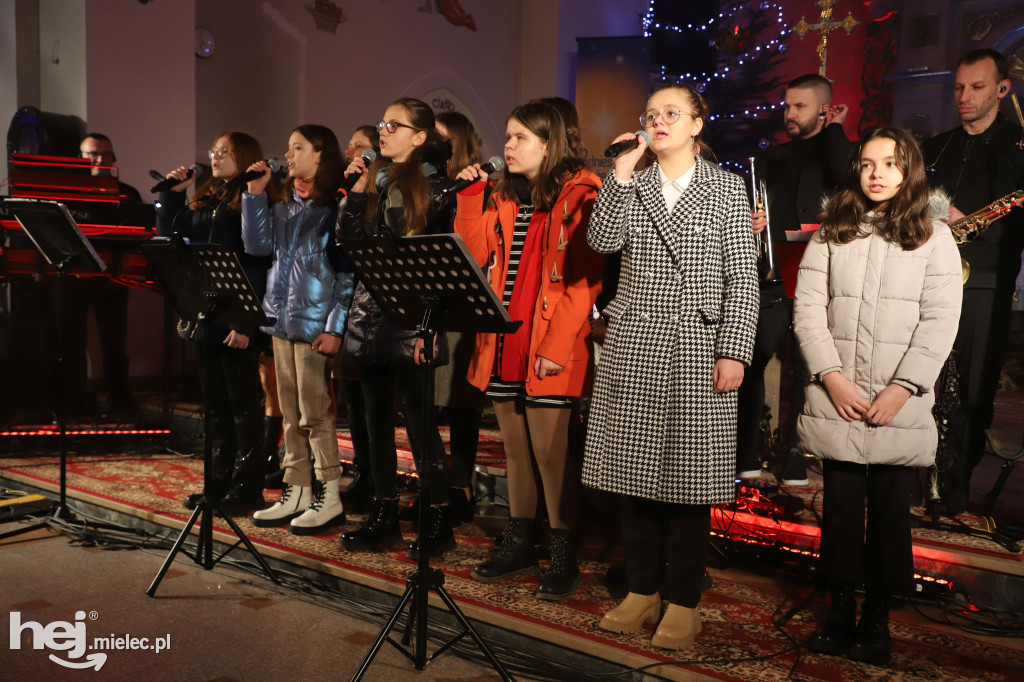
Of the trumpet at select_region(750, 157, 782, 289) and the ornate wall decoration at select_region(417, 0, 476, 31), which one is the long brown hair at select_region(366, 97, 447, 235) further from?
the ornate wall decoration at select_region(417, 0, 476, 31)

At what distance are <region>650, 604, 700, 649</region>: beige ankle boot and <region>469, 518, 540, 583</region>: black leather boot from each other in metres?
0.72

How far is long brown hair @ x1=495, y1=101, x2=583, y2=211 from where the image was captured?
3145 millimetres

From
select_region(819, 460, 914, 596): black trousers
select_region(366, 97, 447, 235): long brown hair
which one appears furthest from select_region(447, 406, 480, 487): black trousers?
select_region(819, 460, 914, 596): black trousers

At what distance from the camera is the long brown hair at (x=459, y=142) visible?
3.85 meters

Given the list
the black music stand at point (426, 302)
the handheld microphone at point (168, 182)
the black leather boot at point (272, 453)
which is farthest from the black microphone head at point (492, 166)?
the black leather boot at point (272, 453)

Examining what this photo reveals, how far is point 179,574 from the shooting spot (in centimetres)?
364

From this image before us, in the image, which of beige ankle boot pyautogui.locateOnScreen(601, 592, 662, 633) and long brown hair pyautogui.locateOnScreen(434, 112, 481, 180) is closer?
beige ankle boot pyautogui.locateOnScreen(601, 592, 662, 633)

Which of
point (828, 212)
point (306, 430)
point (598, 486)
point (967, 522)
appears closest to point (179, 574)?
point (306, 430)

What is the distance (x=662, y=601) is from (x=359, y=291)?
1.71 m

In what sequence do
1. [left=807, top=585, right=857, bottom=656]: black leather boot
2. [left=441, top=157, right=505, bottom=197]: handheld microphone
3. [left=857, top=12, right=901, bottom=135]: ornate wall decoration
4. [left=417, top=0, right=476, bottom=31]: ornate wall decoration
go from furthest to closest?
[left=857, top=12, right=901, bottom=135]: ornate wall decoration < [left=417, top=0, right=476, bottom=31]: ornate wall decoration < [left=441, top=157, right=505, bottom=197]: handheld microphone < [left=807, top=585, right=857, bottom=656]: black leather boot

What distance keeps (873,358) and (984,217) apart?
1.26m

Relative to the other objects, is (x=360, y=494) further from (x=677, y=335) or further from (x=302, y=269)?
(x=677, y=335)

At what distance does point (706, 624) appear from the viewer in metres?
3.01

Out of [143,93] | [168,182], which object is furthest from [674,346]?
[143,93]
